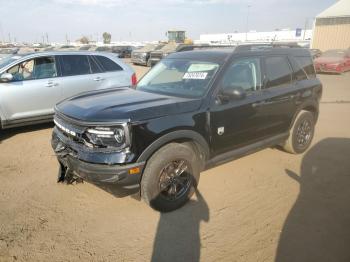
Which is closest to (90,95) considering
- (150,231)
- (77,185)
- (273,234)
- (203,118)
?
(77,185)

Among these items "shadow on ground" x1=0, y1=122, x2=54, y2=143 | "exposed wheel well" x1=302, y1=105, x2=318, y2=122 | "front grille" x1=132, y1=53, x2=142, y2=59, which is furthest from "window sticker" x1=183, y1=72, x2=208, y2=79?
"front grille" x1=132, y1=53, x2=142, y2=59

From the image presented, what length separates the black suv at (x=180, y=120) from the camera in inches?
127

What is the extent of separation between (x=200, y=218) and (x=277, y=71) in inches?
103

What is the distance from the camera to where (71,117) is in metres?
3.51

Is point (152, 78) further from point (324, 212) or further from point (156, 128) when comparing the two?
point (324, 212)

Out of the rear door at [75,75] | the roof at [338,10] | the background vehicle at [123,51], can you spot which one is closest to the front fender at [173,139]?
the rear door at [75,75]

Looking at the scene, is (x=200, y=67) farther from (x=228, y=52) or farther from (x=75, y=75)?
(x=75, y=75)

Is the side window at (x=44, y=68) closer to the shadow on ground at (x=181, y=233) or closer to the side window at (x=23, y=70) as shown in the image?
the side window at (x=23, y=70)

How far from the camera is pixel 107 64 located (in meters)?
7.43

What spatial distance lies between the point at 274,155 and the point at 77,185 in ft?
11.3

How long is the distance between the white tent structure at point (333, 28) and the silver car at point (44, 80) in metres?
30.6

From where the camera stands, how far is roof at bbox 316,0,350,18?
101ft

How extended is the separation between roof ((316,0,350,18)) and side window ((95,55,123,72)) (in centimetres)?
3072

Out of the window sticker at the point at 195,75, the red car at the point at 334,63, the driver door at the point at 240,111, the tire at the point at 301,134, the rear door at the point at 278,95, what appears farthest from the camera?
the red car at the point at 334,63
